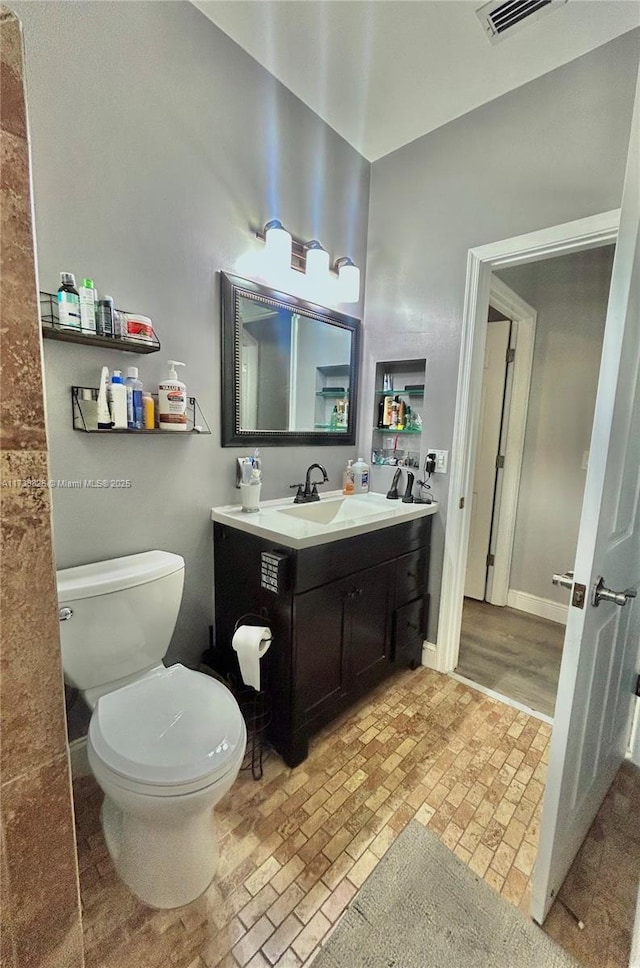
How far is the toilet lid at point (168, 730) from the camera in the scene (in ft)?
3.26

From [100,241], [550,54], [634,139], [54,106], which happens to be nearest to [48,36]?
[54,106]

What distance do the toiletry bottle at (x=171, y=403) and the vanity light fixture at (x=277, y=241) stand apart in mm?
712

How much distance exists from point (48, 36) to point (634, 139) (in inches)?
62.6

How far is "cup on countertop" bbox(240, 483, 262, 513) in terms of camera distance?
171cm

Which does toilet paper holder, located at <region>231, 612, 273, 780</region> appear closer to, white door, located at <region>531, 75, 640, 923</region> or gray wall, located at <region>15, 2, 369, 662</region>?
gray wall, located at <region>15, 2, 369, 662</region>

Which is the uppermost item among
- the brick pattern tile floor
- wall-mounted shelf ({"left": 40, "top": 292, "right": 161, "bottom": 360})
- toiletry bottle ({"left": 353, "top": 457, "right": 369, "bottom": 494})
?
wall-mounted shelf ({"left": 40, "top": 292, "right": 161, "bottom": 360})

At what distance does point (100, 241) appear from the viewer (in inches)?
51.8

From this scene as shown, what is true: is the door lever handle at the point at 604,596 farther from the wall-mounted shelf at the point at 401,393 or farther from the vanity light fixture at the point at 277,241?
the vanity light fixture at the point at 277,241

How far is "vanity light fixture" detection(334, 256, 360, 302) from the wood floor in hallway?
210cm

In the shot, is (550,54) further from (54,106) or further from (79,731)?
(79,731)

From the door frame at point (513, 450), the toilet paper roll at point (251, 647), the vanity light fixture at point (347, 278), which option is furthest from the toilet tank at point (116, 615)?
the door frame at point (513, 450)

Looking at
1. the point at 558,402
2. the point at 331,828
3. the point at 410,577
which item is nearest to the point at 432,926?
the point at 331,828

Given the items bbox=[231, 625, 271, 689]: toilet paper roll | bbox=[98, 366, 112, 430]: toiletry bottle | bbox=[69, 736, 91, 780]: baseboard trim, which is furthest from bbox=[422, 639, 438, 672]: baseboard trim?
bbox=[98, 366, 112, 430]: toiletry bottle

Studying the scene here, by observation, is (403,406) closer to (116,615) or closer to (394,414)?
(394,414)
